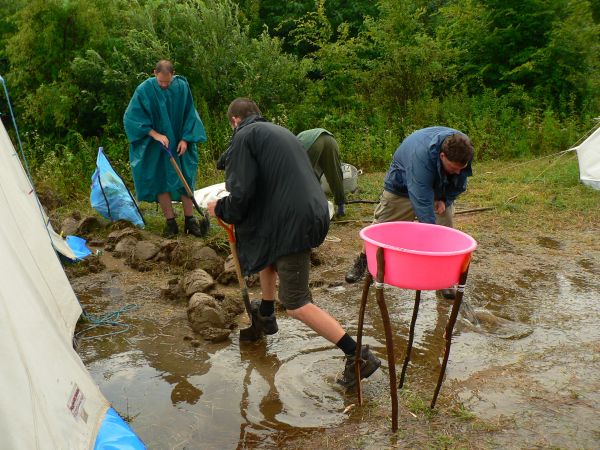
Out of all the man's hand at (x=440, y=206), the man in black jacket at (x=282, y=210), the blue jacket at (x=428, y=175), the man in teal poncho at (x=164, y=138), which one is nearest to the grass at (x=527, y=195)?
the man in teal poncho at (x=164, y=138)

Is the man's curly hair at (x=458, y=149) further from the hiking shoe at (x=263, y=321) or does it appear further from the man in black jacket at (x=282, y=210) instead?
the hiking shoe at (x=263, y=321)

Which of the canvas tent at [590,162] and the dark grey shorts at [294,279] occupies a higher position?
the dark grey shorts at [294,279]

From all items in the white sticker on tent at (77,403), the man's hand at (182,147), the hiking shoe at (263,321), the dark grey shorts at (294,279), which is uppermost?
the man's hand at (182,147)

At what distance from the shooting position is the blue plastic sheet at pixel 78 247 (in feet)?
19.6

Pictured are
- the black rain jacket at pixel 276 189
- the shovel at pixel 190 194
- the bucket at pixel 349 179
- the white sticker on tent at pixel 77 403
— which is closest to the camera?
the white sticker on tent at pixel 77 403

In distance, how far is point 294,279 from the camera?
3648 mm

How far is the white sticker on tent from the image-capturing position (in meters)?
2.78

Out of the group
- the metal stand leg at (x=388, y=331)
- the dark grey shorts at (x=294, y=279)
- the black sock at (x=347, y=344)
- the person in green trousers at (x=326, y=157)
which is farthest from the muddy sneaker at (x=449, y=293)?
the person in green trousers at (x=326, y=157)

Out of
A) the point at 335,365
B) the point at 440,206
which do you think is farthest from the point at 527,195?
the point at 335,365

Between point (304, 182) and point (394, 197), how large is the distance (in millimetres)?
1683

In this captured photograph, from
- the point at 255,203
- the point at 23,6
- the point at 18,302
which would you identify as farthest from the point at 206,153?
the point at 18,302

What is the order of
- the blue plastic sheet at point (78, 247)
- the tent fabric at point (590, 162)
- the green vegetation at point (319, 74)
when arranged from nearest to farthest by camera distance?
the blue plastic sheet at point (78, 247)
the tent fabric at point (590, 162)
the green vegetation at point (319, 74)

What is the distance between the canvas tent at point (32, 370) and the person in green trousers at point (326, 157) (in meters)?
3.67

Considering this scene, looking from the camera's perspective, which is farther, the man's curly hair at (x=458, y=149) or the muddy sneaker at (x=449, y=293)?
the muddy sneaker at (x=449, y=293)
